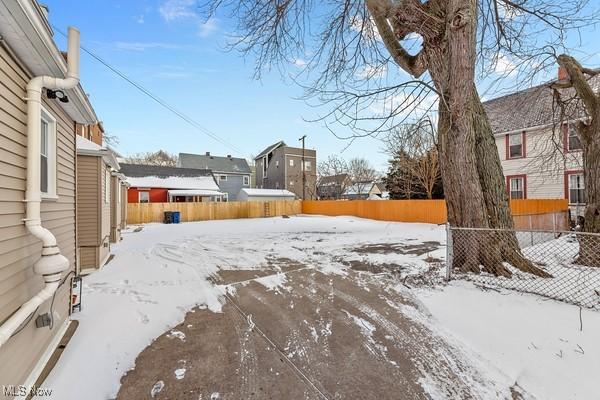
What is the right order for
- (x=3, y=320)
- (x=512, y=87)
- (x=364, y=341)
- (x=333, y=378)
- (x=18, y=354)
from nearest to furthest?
(x=3, y=320)
(x=18, y=354)
(x=333, y=378)
(x=364, y=341)
(x=512, y=87)

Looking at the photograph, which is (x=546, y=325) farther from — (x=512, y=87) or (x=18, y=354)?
(x=512, y=87)

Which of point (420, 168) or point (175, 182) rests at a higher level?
point (420, 168)

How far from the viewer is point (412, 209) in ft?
53.1

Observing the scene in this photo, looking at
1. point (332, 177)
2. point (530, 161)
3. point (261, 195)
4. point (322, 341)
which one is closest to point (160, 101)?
point (261, 195)

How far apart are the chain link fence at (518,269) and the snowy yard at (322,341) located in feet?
1.17

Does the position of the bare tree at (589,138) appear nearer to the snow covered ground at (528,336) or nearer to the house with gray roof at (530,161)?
the snow covered ground at (528,336)

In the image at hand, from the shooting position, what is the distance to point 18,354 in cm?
217

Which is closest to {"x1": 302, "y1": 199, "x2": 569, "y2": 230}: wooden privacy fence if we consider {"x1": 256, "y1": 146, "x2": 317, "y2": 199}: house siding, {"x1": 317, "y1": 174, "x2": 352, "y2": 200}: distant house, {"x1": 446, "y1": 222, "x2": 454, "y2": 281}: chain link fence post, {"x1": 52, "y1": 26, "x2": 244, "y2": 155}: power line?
{"x1": 446, "y1": 222, "x2": 454, "y2": 281}: chain link fence post

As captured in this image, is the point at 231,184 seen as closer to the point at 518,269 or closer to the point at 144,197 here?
the point at 144,197

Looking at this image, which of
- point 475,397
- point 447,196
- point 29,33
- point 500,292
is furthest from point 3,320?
point 447,196

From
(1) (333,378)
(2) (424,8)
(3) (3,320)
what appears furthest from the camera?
(2) (424,8)

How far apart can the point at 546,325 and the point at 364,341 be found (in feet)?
6.45

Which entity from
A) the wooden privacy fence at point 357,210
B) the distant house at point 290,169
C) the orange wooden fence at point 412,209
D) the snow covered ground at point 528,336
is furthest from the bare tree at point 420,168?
the distant house at point 290,169

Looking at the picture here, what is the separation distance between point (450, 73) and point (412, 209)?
40.9ft
